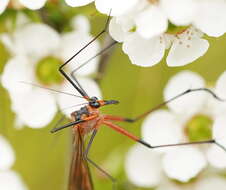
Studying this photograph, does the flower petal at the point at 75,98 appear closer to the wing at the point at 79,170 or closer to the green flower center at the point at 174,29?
the wing at the point at 79,170

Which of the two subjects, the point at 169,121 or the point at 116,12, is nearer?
the point at 116,12

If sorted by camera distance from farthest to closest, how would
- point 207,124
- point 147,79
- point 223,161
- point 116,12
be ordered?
point 147,79, point 207,124, point 223,161, point 116,12

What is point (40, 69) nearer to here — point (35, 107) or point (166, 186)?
point (35, 107)

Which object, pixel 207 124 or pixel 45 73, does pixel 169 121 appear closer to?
pixel 207 124

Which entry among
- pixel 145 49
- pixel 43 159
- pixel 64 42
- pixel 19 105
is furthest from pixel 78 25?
pixel 43 159

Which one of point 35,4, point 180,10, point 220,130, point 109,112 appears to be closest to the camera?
point 180,10

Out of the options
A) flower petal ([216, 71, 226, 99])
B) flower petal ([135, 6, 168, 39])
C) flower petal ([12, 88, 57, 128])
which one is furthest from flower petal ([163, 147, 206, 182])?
flower petal ([135, 6, 168, 39])

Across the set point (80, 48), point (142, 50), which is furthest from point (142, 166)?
point (142, 50)
